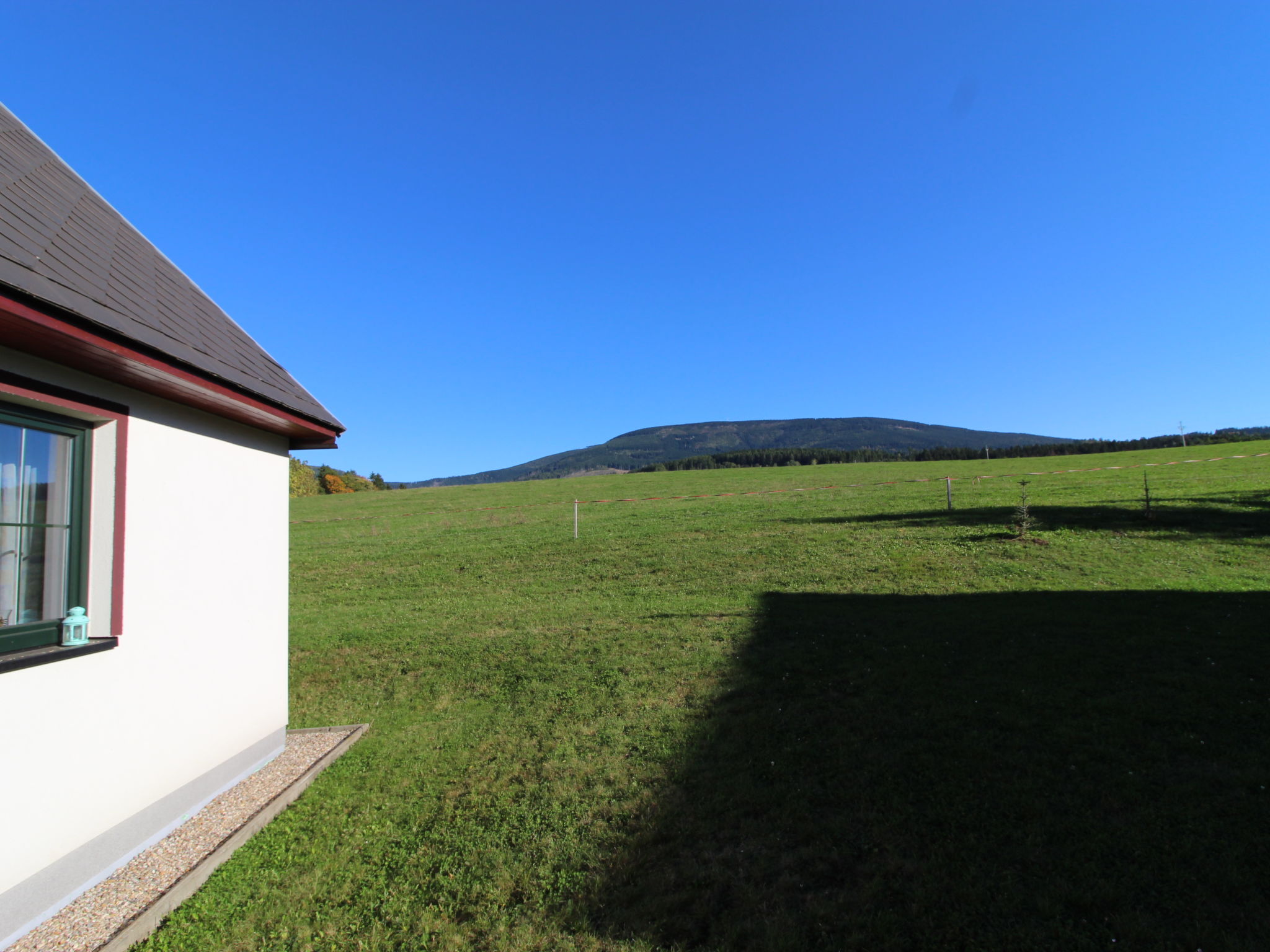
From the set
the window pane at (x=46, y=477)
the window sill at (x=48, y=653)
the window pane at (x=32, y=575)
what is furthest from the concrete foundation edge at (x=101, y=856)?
the window pane at (x=46, y=477)

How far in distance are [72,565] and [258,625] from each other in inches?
72.1

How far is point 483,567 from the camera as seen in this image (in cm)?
1538

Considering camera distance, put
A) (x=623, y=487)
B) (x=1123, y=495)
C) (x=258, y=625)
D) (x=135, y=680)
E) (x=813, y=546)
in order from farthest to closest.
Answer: (x=623, y=487) < (x=1123, y=495) < (x=813, y=546) < (x=258, y=625) < (x=135, y=680)

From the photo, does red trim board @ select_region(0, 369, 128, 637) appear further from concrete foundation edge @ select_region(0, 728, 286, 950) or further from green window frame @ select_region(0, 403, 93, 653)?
concrete foundation edge @ select_region(0, 728, 286, 950)

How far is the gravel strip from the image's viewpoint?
2.88 metres

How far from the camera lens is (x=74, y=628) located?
3.15 meters

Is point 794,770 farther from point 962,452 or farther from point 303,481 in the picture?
point 962,452

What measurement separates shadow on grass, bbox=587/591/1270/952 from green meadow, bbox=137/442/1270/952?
2 centimetres

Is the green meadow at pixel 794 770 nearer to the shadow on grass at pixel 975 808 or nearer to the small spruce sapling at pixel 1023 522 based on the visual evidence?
the shadow on grass at pixel 975 808

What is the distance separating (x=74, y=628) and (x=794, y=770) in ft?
14.9

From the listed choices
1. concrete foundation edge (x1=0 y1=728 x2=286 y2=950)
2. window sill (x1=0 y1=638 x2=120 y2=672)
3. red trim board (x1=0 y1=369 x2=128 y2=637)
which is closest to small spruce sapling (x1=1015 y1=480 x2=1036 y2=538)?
concrete foundation edge (x1=0 y1=728 x2=286 y2=950)

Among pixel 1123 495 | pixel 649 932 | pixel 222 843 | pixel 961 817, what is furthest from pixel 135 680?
pixel 1123 495

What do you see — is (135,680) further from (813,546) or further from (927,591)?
(813,546)

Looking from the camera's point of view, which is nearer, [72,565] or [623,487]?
[72,565]
